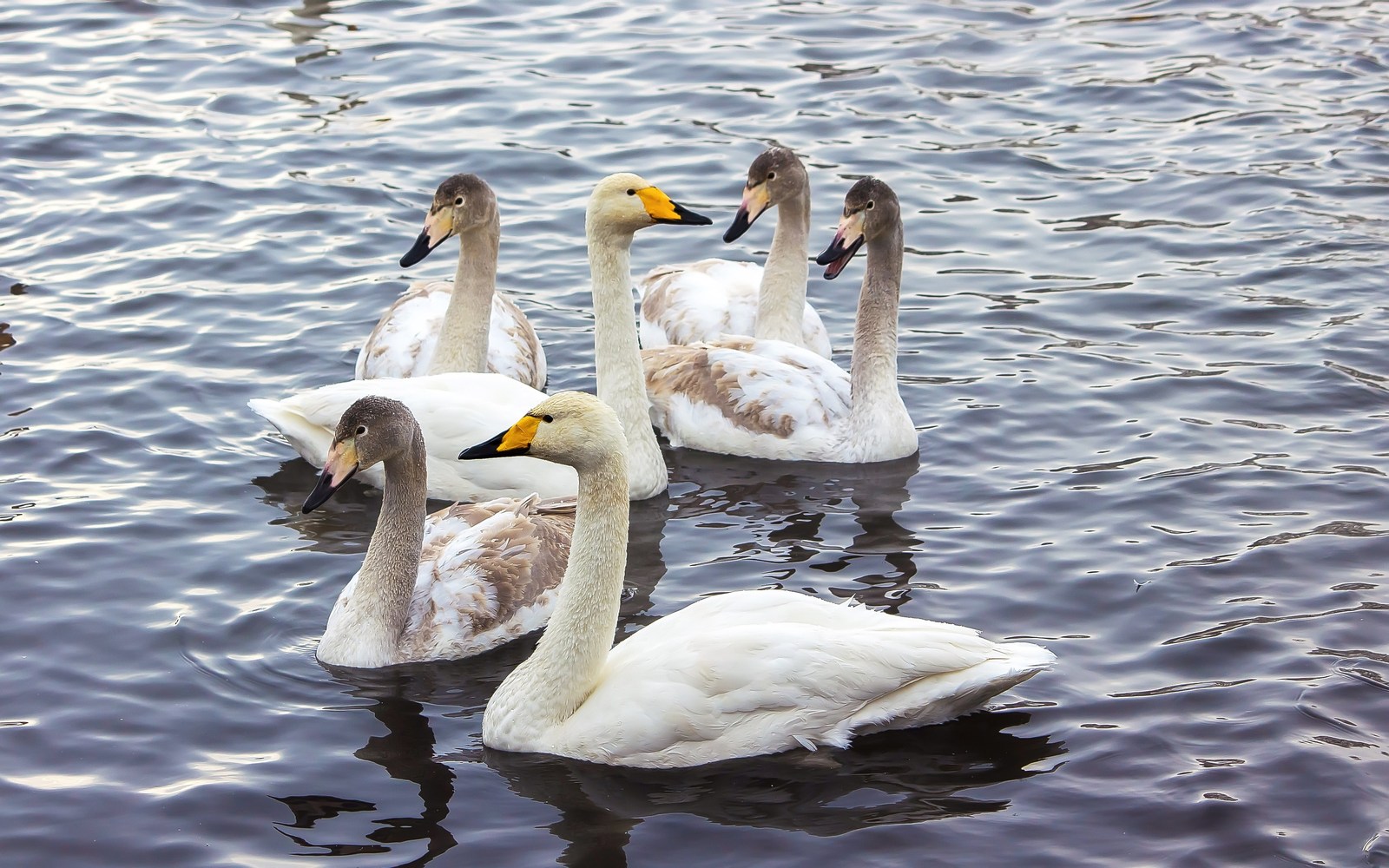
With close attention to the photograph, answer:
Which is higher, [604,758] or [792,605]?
[792,605]

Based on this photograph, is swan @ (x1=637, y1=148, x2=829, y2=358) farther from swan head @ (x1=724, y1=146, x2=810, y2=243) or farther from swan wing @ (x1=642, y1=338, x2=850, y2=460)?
swan wing @ (x1=642, y1=338, x2=850, y2=460)

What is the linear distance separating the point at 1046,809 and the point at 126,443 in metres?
6.24

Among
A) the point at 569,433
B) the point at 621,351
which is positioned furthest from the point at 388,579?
the point at 621,351

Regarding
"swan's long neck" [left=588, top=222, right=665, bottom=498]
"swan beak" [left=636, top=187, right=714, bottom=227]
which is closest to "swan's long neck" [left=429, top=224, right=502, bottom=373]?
"swan's long neck" [left=588, top=222, right=665, bottom=498]

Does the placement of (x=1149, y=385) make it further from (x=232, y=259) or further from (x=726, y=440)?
(x=232, y=259)

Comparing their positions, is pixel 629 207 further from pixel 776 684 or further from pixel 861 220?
pixel 776 684

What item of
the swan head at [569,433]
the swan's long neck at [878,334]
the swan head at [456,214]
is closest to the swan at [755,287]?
the swan's long neck at [878,334]

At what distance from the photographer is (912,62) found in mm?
17328

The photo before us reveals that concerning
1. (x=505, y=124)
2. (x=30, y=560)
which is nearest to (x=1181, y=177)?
(x=505, y=124)

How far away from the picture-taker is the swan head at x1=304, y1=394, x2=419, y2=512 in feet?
27.4

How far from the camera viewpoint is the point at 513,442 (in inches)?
297

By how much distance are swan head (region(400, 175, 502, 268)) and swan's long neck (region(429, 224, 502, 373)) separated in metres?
0.22

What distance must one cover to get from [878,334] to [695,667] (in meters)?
4.19

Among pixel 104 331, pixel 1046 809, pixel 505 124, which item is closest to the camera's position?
pixel 1046 809
